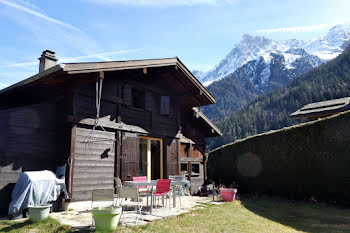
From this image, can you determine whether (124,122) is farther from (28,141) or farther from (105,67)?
(28,141)

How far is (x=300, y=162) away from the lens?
1055cm

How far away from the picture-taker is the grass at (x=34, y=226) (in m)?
5.46

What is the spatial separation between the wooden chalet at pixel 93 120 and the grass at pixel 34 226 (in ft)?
4.58

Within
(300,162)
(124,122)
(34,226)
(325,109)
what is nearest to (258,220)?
(300,162)

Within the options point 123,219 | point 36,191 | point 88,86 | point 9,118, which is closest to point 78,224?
point 123,219

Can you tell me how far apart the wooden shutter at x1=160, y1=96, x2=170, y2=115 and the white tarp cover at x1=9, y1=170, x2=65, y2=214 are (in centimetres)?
565

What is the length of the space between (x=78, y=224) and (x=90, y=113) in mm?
4003

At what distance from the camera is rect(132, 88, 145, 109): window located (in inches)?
450

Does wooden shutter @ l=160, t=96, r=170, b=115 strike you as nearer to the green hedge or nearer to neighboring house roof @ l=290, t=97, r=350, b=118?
the green hedge

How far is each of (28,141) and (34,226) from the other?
2.84m

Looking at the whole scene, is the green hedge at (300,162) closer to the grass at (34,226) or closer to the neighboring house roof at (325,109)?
the grass at (34,226)

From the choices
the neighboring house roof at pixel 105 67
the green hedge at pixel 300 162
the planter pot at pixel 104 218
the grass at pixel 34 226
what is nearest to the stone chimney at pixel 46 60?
the neighboring house roof at pixel 105 67

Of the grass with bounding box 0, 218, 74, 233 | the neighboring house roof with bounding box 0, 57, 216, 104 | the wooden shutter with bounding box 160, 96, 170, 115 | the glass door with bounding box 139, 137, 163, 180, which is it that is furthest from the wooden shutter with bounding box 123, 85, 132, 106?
the grass with bounding box 0, 218, 74, 233

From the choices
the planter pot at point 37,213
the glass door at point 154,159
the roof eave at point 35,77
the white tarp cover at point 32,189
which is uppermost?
the roof eave at point 35,77
